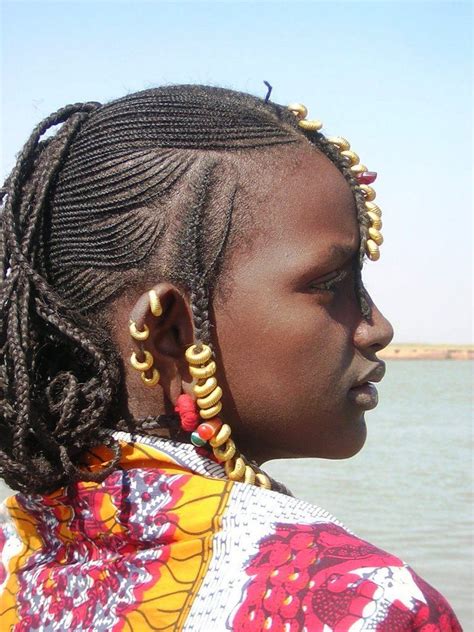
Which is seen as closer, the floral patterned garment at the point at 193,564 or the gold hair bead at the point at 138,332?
the floral patterned garment at the point at 193,564

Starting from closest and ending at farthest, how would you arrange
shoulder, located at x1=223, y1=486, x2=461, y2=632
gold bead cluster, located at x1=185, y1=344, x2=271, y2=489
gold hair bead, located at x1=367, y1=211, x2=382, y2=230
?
shoulder, located at x1=223, y1=486, x2=461, y2=632 → gold bead cluster, located at x1=185, y1=344, x2=271, y2=489 → gold hair bead, located at x1=367, y1=211, x2=382, y2=230

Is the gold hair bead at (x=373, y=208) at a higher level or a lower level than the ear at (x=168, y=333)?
higher

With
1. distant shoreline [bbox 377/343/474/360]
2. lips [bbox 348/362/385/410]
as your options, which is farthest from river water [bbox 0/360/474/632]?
distant shoreline [bbox 377/343/474/360]

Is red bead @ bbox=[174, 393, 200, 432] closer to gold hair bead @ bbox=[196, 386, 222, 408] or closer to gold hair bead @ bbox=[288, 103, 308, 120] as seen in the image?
gold hair bead @ bbox=[196, 386, 222, 408]

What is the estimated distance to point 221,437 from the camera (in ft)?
5.56

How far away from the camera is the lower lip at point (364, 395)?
1819 millimetres

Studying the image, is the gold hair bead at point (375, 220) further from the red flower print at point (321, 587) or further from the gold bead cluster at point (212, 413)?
the red flower print at point (321, 587)

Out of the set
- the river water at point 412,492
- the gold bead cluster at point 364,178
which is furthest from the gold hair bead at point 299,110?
the river water at point 412,492

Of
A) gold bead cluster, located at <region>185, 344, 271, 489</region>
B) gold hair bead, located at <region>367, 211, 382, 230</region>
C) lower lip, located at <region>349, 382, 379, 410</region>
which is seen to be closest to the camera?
gold bead cluster, located at <region>185, 344, 271, 489</region>

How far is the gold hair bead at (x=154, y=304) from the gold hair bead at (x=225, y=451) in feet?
0.83

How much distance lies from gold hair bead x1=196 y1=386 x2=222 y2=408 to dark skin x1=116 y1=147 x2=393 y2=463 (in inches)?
1.3

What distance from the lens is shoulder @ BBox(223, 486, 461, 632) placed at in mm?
1333

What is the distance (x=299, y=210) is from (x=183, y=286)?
0.25 m

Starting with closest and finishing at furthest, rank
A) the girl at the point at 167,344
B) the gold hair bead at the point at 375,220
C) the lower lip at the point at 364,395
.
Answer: the girl at the point at 167,344 → the lower lip at the point at 364,395 → the gold hair bead at the point at 375,220
